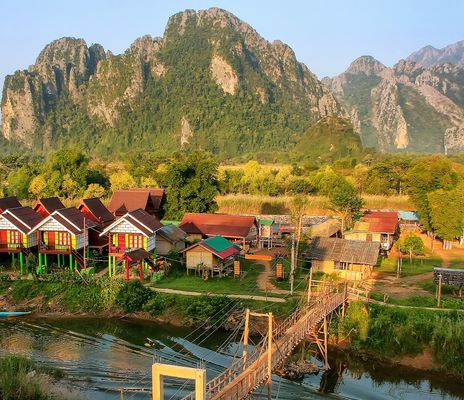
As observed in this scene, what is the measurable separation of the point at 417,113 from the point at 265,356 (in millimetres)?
160120

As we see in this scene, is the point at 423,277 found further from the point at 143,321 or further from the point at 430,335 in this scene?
the point at 143,321

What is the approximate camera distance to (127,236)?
2780 cm

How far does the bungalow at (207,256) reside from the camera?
26.8m

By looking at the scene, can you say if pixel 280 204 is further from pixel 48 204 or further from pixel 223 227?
pixel 48 204

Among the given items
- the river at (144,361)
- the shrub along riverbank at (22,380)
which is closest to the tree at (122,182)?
the river at (144,361)

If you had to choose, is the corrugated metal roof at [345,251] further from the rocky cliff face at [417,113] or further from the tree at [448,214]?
the rocky cliff face at [417,113]

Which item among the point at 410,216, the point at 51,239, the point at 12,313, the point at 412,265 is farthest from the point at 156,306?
the point at 410,216

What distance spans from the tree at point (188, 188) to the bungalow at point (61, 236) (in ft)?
40.3

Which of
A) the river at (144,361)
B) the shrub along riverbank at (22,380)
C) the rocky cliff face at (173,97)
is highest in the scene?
the rocky cliff face at (173,97)

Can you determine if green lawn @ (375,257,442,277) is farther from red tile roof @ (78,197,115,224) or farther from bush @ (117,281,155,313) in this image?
red tile roof @ (78,197,115,224)

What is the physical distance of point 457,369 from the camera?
17984 millimetres

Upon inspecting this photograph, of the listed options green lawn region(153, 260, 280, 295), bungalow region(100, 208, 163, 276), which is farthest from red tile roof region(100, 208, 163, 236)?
green lawn region(153, 260, 280, 295)

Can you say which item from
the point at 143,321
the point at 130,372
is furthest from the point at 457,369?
the point at 143,321

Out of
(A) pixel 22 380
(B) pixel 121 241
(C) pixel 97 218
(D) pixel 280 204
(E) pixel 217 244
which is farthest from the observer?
(D) pixel 280 204
